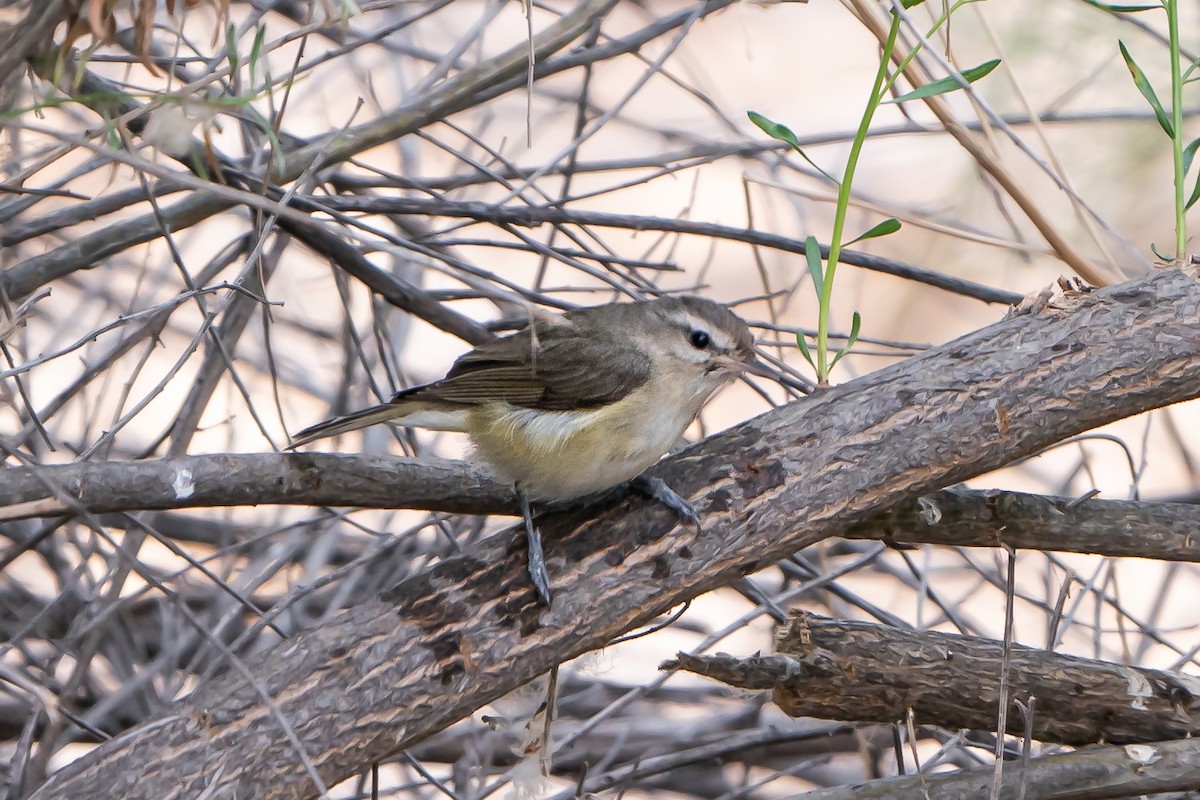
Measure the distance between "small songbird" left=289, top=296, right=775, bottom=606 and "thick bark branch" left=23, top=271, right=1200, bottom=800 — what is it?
219 mm

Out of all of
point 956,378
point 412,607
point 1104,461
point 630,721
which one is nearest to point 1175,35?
point 956,378

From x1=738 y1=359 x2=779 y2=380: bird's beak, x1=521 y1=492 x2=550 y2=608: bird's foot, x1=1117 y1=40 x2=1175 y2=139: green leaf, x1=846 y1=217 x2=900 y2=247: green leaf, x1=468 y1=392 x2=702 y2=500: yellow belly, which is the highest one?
x1=1117 y1=40 x2=1175 y2=139: green leaf

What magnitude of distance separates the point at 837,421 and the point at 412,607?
117 cm

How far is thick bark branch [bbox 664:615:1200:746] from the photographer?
120 inches

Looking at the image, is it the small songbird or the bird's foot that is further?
the small songbird

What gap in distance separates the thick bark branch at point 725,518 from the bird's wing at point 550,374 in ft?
1.54

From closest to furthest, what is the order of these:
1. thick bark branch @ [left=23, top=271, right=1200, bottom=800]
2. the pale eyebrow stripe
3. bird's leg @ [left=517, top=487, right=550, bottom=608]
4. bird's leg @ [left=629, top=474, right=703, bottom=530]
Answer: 1. thick bark branch @ [left=23, top=271, right=1200, bottom=800]
2. bird's leg @ [left=517, top=487, right=550, bottom=608]
3. bird's leg @ [left=629, top=474, right=703, bottom=530]
4. the pale eyebrow stripe


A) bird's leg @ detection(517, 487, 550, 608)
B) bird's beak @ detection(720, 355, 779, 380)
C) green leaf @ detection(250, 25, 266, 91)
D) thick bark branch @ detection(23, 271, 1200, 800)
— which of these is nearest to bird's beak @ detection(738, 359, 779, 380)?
bird's beak @ detection(720, 355, 779, 380)

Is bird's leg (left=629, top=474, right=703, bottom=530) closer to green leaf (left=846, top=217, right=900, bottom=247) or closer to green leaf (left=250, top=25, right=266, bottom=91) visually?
green leaf (left=846, top=217, right=900, bottom=247)

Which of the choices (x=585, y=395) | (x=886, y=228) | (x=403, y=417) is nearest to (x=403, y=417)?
(x=403, y=417)

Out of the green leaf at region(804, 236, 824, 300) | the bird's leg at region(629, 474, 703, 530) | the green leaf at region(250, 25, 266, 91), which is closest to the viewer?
the green leaf at region(250, 25, 266, 91)

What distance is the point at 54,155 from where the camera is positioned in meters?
2.47

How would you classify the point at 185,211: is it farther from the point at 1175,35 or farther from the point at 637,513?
the point at 1175,35

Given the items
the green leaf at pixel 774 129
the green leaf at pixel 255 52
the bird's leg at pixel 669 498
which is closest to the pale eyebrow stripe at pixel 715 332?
the bird's leg at pixel 669 498
